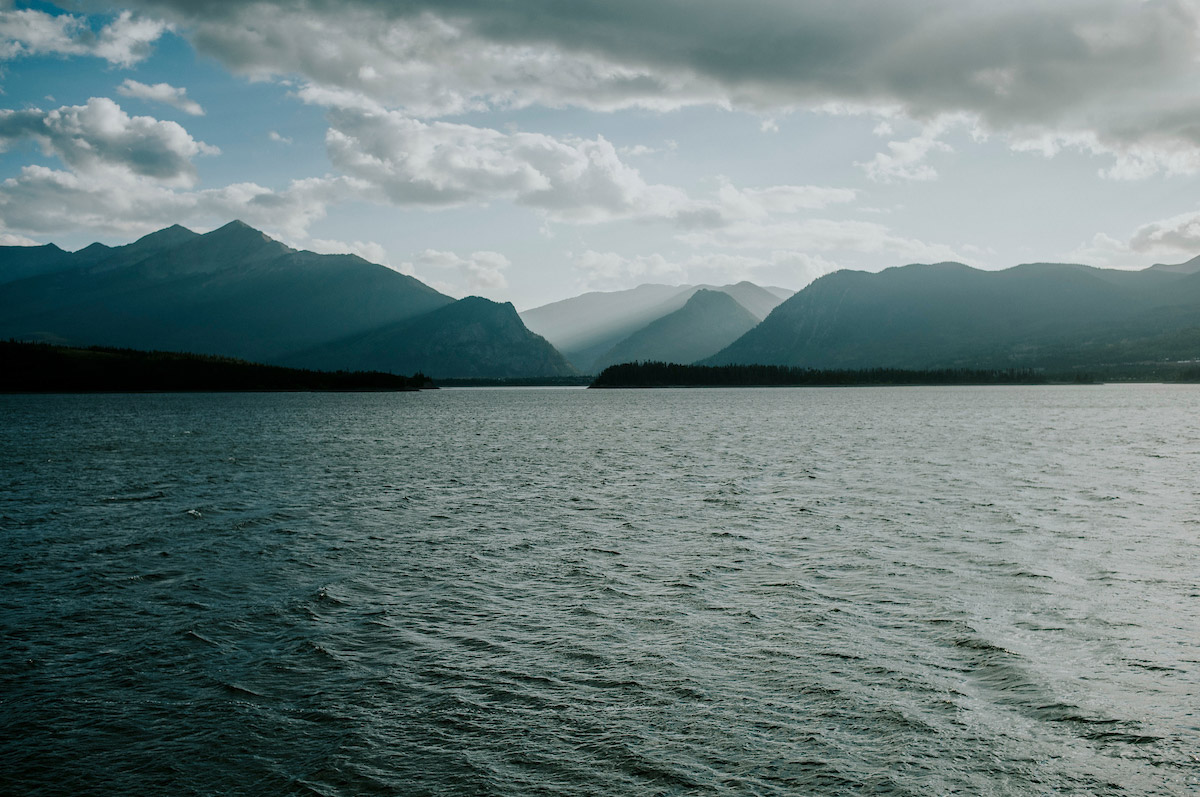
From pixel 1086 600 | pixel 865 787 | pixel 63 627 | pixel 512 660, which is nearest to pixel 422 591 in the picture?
pixel 512 660

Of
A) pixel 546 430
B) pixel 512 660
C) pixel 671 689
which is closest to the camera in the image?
pixel 671 689

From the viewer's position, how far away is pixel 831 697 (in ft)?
59.3

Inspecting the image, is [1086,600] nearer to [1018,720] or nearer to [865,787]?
[1018,720]

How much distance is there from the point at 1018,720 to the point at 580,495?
39.2m

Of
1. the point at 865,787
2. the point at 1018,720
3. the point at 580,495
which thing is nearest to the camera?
the point at 865,787

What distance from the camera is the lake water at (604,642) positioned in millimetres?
14906

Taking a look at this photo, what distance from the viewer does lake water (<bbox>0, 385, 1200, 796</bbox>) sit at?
48.9ft

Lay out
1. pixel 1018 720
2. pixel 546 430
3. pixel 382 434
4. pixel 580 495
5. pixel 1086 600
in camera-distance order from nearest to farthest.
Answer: pixel 1018 720 → pixel 1086 600 → pixel 580 495 → pixel 382 434 → pixel 546 430

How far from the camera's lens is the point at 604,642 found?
22.4m

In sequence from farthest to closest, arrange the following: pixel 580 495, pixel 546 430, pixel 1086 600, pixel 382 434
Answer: pixel 546 430
pixel 382 434
pixel 580 495
pixel 1086 600

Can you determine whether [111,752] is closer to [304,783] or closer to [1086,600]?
[304,783]

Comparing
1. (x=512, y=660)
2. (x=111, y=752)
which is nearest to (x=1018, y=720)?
(x=512, y=660)

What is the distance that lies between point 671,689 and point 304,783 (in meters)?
8.78

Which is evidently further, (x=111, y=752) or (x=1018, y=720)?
(x=1018, y=720)
